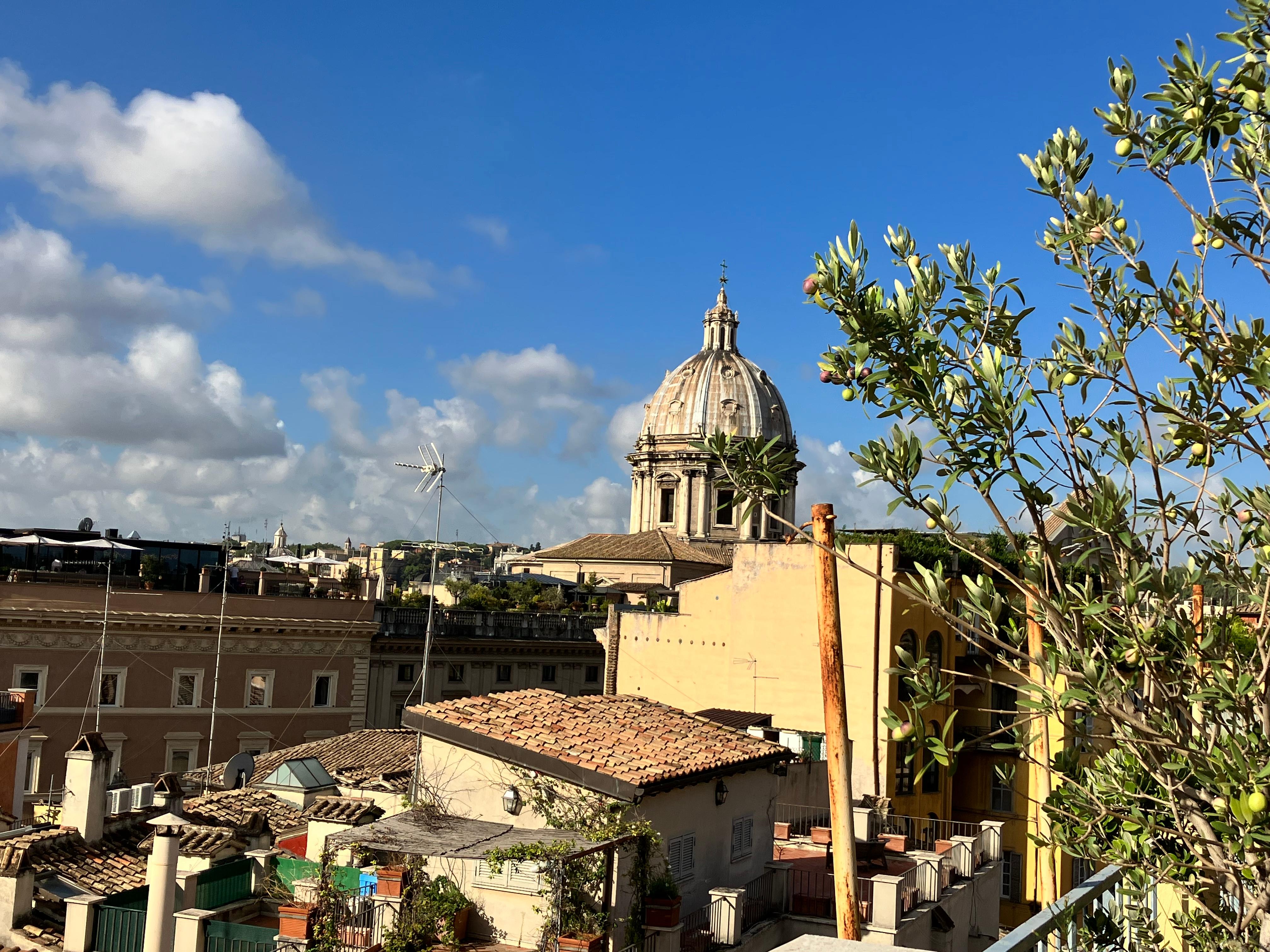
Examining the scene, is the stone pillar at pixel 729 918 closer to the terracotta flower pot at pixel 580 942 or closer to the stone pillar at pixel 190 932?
the terracotta flower pot at pixel 580 942

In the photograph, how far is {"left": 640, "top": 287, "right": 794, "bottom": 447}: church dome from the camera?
86.8 m

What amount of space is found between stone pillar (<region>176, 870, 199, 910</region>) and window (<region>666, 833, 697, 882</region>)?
6.29 metres

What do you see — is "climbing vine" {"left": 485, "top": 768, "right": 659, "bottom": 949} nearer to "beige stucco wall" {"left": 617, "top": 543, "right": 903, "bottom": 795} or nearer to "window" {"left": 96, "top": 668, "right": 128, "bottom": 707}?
"beige stucco wall" {"left": 617, "top": 543, "right": 903, "bottom": 795}

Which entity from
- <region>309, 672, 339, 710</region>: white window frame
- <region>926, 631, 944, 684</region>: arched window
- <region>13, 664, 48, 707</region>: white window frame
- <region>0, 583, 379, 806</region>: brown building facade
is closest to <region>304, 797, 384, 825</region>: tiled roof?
<region>0, 583, 379, 806</region>: brown building facade

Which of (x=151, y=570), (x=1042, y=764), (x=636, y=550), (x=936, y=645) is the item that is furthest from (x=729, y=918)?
(x=636, y=550)

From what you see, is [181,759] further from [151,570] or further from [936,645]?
[936,645]

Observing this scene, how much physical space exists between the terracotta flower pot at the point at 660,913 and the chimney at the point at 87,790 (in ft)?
29.3

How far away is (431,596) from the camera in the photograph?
3553cm

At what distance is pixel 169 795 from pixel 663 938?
1033 centimetres

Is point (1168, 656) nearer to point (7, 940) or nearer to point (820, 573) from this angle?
point (820, 573)

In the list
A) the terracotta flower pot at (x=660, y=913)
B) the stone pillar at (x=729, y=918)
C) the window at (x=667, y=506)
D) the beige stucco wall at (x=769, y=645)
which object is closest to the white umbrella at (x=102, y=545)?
the beige stucco wall at (x=769, y=645)

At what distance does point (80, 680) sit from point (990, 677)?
38.1 metres

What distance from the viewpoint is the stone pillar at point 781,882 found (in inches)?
687

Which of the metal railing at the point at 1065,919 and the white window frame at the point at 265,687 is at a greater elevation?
the metal railing at the point at 1065,919
